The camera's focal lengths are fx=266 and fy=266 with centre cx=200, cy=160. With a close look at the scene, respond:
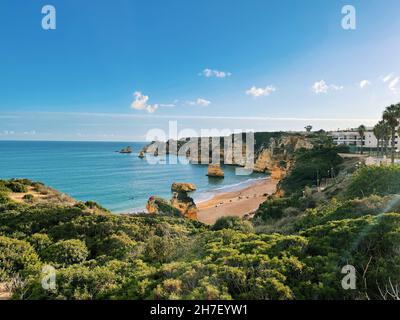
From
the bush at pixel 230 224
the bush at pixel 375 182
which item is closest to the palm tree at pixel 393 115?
the bush at pixel 375 182

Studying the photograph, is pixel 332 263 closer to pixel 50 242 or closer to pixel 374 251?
pixel 374 251

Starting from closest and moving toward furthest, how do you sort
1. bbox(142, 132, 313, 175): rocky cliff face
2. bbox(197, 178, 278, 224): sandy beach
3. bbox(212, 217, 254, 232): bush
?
bbox(212, 217, 254, 232): bush → bbox(197, 178, 278, 224): sandy beach → bbox(142, 132, 313, 175): rocky cliff face

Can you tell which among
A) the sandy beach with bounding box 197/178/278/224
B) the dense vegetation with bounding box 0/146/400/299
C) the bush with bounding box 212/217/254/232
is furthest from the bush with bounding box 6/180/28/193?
the bush with bounding box 212/217/254/232

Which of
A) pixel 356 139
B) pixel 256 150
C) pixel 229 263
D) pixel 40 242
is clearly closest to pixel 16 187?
pixel 40 242

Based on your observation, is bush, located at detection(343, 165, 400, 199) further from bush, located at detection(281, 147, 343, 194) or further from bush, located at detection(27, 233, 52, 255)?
bush, located at detection(281, 147, 343, 194)

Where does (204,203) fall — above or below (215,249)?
below
